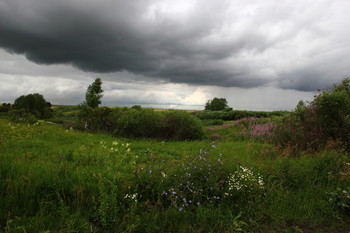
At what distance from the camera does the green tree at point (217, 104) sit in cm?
7382

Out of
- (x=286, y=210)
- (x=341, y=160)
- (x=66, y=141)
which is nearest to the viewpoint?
(x=286, y=210)

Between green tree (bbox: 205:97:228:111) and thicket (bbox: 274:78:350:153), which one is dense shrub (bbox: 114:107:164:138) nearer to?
thicket (bbox: 274:78:350:153)

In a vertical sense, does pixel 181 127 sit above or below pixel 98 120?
below

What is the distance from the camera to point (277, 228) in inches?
140

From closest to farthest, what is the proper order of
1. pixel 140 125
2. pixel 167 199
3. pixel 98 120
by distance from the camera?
1. pixel 167 199
2. pixel 140 125
3. pixel 98 120

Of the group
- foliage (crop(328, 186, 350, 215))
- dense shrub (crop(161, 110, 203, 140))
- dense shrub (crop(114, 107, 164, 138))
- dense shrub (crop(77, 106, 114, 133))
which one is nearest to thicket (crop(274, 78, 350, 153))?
foliage (crop(328, 186, 350, 215))

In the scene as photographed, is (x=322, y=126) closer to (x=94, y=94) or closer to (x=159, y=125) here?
(x=159, y=125)

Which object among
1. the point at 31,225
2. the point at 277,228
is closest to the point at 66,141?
the point at 31,225

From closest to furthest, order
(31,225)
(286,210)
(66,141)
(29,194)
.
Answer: (31,225) → (29,194) → (286,210) → (66,141)

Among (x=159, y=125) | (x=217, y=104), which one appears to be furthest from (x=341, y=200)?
(x=217, y=104)

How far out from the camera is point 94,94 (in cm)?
1936

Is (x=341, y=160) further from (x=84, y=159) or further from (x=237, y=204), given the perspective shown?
(x=84, y=159)

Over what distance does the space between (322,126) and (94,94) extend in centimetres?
1813

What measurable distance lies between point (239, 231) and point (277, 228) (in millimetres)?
780
